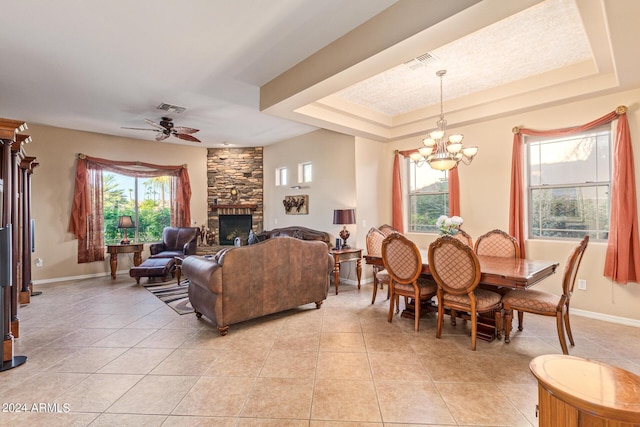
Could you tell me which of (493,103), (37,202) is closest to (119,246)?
(37,202)

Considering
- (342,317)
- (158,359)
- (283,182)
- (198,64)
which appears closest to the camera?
(158,359)

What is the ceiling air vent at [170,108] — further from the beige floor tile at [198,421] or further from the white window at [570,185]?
the white window at [570,185]

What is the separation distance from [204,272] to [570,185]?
15.4ft

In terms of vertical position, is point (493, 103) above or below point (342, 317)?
above

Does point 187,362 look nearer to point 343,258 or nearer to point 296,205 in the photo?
point 343,258

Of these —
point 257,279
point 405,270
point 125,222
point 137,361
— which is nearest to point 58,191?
point 125,222

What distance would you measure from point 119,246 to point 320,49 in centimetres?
548

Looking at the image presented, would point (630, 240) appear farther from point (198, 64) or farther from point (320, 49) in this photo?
point (198, 64)

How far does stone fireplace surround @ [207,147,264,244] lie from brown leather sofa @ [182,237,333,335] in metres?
3.97

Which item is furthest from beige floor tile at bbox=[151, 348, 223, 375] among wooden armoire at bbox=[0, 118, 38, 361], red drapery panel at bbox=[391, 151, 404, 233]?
red drapery panel at bbox=[391, 151, 404, 233]

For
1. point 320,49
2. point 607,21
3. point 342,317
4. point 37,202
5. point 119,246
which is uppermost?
point 320,49

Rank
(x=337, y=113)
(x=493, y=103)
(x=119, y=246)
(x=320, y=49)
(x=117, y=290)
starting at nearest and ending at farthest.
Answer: (x=320, y=49) → (x=493, y=103) → (x=337, y=113) → (x=117, y=290) → (x=119, y=246)

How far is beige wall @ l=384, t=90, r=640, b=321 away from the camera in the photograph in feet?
11.5

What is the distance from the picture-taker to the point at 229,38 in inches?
112
